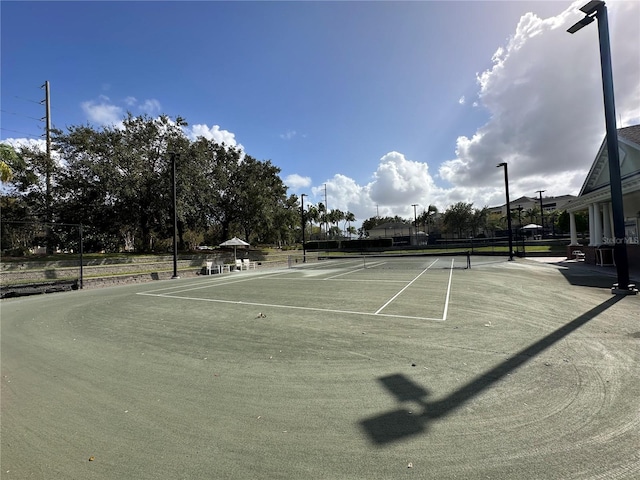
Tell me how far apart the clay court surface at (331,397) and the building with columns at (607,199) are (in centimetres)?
1373

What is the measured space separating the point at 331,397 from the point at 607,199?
2270 cm

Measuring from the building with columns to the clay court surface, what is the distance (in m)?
13.7

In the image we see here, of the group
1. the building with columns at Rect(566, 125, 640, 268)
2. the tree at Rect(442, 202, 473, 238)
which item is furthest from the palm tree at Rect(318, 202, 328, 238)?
the building with columns at Rect(566, 125, 640, 268)

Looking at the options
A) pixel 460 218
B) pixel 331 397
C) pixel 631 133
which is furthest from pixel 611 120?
pixel 460 218

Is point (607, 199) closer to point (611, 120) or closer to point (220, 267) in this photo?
point (611, 120)

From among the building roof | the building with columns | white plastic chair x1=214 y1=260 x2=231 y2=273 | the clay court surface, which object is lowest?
the clay court surface

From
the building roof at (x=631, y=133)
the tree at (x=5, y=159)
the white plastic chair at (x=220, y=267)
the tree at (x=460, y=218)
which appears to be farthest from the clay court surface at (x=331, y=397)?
the tree at (x=460, y=218)

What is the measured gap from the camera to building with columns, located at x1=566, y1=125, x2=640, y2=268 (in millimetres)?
16650

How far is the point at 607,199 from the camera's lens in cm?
1875

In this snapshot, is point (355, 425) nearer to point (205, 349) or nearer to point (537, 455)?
point (537, 455)

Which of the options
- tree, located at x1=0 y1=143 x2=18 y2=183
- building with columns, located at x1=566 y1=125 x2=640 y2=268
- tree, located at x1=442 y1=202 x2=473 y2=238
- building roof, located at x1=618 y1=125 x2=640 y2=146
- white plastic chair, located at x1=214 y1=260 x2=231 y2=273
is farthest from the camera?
tree, located at x1=442 y1=202 x2=473 y2=238

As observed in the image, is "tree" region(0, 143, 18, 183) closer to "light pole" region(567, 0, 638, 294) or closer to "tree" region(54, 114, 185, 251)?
"tree" region(54, 114, 185, 251)

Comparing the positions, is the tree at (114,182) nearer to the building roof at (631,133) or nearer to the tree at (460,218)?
the building roof at (631,133)

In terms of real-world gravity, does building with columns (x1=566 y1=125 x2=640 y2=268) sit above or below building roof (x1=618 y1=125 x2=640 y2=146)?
below
